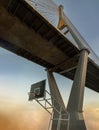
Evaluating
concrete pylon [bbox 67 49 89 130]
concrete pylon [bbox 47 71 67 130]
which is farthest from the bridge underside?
concrete pylon [bbox 67 49 89 130]

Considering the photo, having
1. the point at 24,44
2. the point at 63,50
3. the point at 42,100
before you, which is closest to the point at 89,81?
the point at 63,50

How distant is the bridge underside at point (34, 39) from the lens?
38.9 feet

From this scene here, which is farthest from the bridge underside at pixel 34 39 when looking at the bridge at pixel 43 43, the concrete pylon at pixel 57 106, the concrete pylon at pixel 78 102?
the concrete pylon at pixel 78 102

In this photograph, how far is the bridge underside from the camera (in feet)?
38.9

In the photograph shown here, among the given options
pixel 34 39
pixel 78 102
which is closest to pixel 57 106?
pixel 78 102

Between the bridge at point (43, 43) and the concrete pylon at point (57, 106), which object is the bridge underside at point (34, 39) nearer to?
the bridge at point (43, 43)

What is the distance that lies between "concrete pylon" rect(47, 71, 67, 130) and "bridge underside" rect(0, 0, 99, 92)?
1.37 meters

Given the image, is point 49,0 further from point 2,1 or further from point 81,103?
point 81,103

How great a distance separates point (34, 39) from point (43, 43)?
981 mm

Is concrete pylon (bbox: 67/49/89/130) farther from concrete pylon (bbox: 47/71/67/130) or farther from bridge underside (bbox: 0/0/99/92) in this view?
bridge underside (bbox: 0/0/99/92)

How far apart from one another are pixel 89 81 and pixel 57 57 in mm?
8219

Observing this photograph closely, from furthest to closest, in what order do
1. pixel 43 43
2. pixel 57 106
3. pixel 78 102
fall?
pixel 57 106 < pixel 43 43 < pixel 78 102

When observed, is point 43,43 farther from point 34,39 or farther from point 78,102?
point 78,102

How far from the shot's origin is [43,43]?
14.8m
